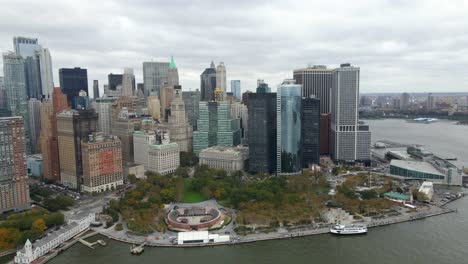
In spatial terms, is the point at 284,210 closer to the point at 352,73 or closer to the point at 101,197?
the point at 101,197

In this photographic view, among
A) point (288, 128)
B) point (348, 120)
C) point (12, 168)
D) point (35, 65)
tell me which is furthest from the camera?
point (35, 65)

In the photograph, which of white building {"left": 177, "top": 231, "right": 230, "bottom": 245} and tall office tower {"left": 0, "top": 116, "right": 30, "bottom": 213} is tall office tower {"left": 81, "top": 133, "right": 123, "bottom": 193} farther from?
white building {"left": 177, "top": 231, "right": 230, "bottom": 245}

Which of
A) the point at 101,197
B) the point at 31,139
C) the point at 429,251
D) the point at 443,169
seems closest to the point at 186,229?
the point at 101,197

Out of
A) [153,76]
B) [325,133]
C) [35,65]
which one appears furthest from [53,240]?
[153,76]

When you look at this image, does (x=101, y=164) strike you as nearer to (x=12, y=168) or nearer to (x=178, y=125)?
(x=12, y=168)

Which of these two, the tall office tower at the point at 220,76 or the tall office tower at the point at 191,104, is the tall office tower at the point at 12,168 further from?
the tall office tower at the point at 220,76

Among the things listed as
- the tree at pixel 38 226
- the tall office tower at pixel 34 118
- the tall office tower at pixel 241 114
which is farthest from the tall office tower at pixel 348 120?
the tall office tower at pixel 34 118
